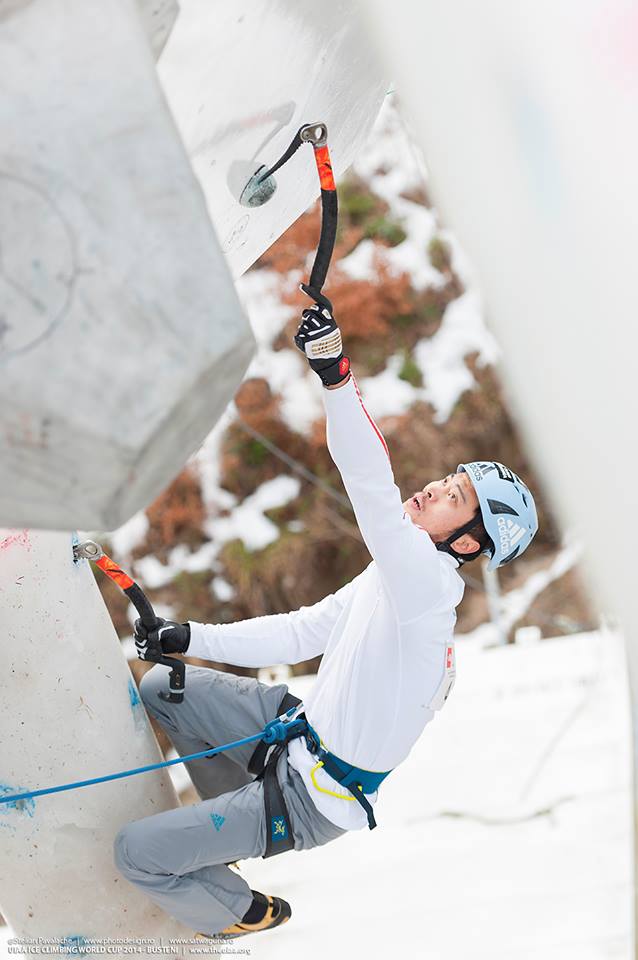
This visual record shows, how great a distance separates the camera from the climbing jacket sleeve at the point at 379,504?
5.84 ft

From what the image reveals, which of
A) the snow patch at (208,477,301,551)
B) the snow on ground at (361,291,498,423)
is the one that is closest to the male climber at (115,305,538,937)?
the snow patch at (208,477,301,551)

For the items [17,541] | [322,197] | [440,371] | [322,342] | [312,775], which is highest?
[322,197]

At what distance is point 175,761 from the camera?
2.35m

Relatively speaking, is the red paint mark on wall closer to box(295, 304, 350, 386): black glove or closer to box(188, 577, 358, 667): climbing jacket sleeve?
box(188, 577, 358, 667): climbing jacket sleeve

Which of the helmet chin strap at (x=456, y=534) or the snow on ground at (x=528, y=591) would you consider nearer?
the helmet chin strap at (x=456, y=534)

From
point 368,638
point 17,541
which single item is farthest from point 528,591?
point 17,541

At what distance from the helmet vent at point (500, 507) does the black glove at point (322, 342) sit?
2.25 ft

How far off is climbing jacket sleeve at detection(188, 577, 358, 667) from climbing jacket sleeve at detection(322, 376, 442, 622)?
0.44m

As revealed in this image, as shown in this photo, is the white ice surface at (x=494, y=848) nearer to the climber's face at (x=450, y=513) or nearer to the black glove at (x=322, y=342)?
the climber's face at (x=450, y=513)

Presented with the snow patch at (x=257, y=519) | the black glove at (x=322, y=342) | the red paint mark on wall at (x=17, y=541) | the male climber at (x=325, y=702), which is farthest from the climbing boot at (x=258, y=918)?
the snow patch at (x=257, y=519)

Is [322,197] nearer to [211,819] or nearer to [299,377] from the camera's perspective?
[211,819]

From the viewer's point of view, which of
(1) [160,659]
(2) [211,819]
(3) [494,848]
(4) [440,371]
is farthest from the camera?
(4) [440,371]

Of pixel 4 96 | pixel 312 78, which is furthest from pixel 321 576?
pixel 4 96

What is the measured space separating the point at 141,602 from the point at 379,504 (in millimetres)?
859
